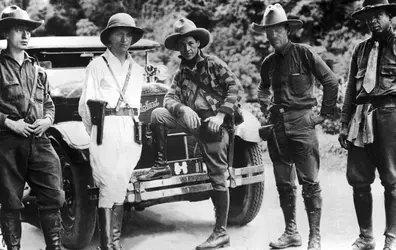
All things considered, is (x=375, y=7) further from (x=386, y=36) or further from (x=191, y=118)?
(x=191, y=118)

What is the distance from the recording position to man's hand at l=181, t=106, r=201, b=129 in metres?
5.51

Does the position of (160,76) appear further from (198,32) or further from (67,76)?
(198,32)

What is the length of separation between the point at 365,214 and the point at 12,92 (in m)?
3.12

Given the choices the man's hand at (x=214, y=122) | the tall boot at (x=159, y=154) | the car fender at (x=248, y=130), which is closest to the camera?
the man's hand at (x=214, y=122)

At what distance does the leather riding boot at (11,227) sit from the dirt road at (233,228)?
49.5 inches

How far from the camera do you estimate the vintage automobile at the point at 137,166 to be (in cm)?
571

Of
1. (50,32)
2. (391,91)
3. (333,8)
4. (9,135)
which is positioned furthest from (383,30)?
(50,32)

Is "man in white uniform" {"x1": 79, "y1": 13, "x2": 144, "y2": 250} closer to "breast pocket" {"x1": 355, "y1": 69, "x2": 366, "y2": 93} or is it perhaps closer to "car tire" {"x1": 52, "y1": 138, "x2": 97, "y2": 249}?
"car tire" {"x1": 52, "y1": 138, "x2": 97, "y2": 249}

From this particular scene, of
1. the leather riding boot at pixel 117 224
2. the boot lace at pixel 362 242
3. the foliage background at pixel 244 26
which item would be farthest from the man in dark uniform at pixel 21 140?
the foliage background at pixel 244 26

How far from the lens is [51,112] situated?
4.96 m

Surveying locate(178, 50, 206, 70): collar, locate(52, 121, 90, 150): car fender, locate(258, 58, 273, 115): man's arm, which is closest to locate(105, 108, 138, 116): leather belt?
locate(52, 121, 90, 150): car fender

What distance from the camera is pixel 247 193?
257 inches

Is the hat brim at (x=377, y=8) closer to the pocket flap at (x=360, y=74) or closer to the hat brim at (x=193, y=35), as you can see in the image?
the pocket flap at (x=360, y=74)

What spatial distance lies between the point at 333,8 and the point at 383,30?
741cm
